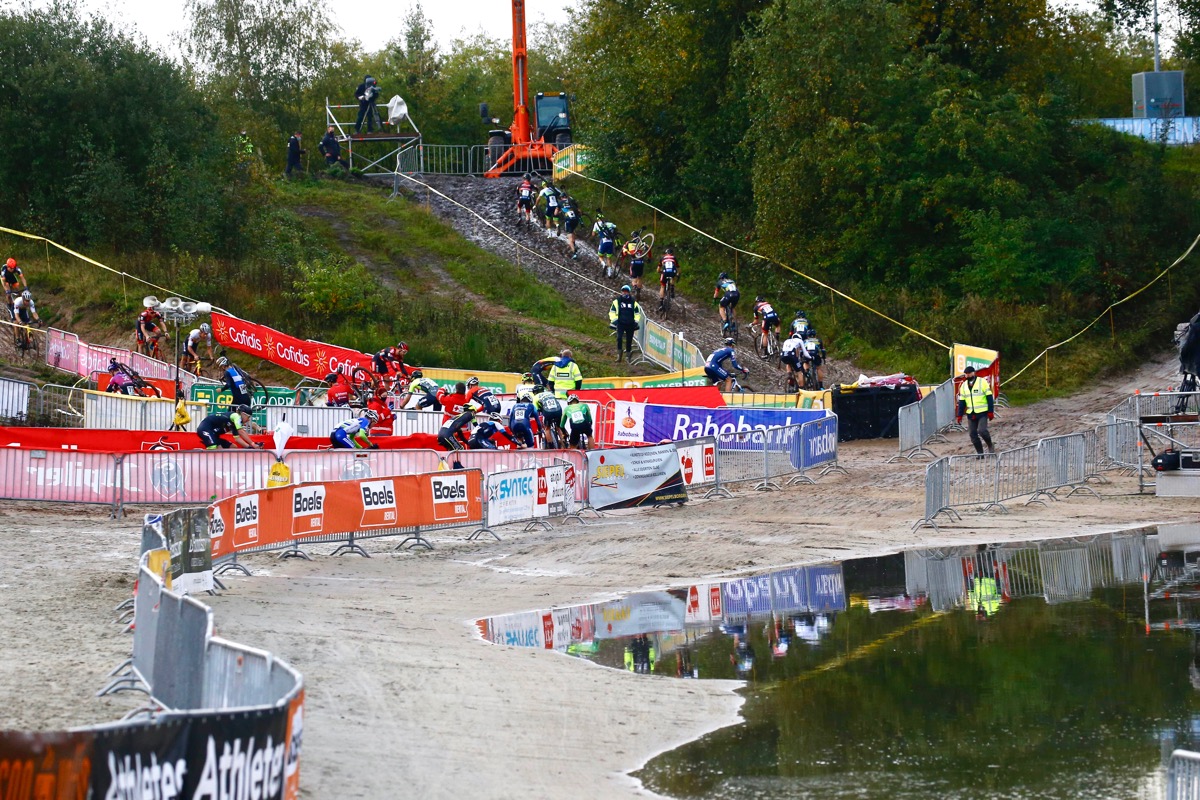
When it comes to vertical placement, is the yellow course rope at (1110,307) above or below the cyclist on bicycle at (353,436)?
above

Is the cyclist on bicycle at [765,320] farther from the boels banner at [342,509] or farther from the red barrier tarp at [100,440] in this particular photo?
the boels banner at [342,509]

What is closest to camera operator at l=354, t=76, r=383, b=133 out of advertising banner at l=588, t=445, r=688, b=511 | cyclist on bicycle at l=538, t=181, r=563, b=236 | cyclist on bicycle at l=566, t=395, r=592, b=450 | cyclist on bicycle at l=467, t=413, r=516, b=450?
cyclist on bicycle at l=538, t=181, r=563, b=236

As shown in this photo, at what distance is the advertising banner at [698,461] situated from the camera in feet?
73.8

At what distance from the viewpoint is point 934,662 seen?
1200cm

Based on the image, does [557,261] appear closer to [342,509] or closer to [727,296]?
[727,296]

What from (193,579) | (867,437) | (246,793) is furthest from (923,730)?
(867,437)

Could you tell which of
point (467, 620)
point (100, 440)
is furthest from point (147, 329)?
point (467, 620)

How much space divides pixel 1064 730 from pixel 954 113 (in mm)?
35420

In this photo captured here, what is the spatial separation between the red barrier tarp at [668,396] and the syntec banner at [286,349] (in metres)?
8.10

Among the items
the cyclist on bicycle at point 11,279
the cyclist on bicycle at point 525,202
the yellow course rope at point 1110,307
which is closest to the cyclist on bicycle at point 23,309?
the cyclist on bicycle at point 11,279

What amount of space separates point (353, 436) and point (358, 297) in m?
18.2

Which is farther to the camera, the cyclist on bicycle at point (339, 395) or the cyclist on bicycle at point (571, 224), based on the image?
the cyclist on bicycle at point (571, 224)

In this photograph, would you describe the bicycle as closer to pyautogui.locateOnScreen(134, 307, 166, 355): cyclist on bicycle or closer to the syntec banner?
the syntec banner

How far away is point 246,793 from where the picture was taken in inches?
252
